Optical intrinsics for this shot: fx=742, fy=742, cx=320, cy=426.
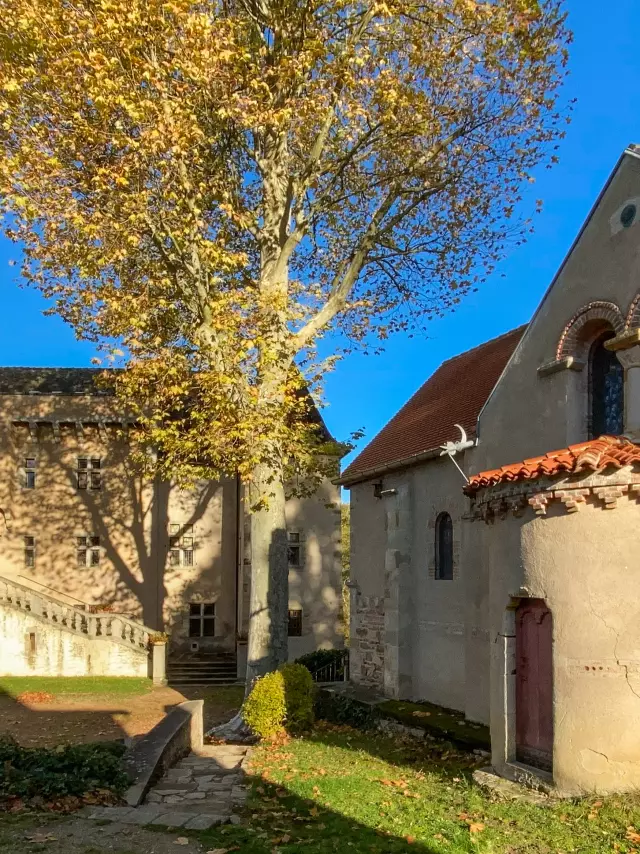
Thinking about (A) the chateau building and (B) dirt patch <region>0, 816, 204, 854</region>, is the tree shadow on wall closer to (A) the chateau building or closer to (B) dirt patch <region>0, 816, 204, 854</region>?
(A) the chateau building

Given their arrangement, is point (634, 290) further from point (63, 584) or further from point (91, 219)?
point (63, 584)

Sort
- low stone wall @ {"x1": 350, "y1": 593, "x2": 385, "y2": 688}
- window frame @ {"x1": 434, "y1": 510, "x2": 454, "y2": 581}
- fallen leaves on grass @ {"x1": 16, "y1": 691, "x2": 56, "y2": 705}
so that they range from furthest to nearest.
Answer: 1. fallen leaves on grass @ {"x1": 16, "y1": 691, "x2": 56, "y2": 705}
2. low stone wall @ {"x1": 350, "y1": 593, "x2": 385, "y2": 688}
3. window frame @ {"x1": 434, "y1": 510, "x2": 454, "y2": 581}

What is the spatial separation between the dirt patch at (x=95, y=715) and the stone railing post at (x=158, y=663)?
99 centimetres

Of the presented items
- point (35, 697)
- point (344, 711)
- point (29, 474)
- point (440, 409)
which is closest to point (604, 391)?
point (440, 409)

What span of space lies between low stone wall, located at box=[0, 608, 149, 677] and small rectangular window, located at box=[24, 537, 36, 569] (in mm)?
3712

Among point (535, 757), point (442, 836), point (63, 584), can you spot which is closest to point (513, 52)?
point (535, 757)

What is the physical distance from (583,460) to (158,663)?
18431 mm

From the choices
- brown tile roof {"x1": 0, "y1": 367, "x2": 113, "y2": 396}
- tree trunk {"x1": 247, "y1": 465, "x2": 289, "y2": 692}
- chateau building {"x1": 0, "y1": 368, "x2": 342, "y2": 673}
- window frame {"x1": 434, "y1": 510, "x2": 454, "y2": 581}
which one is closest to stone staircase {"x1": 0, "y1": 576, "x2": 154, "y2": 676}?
chateau building {"x1": 0, "y1": 368, "x2": 342, "y2": 673}

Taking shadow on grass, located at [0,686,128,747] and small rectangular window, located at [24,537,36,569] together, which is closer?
shadow on grass, located at [0,686,128,747]

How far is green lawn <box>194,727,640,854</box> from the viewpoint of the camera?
7.07m

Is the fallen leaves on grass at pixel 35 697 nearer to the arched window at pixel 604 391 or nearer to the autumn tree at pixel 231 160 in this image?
the autumn tree at pixel 231 160

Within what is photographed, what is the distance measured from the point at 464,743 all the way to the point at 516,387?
6.11 m

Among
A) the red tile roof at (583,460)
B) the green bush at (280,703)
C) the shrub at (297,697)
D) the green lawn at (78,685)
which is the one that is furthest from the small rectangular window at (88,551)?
the red tile roof at (583,460)

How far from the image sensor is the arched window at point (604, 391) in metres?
10.8
